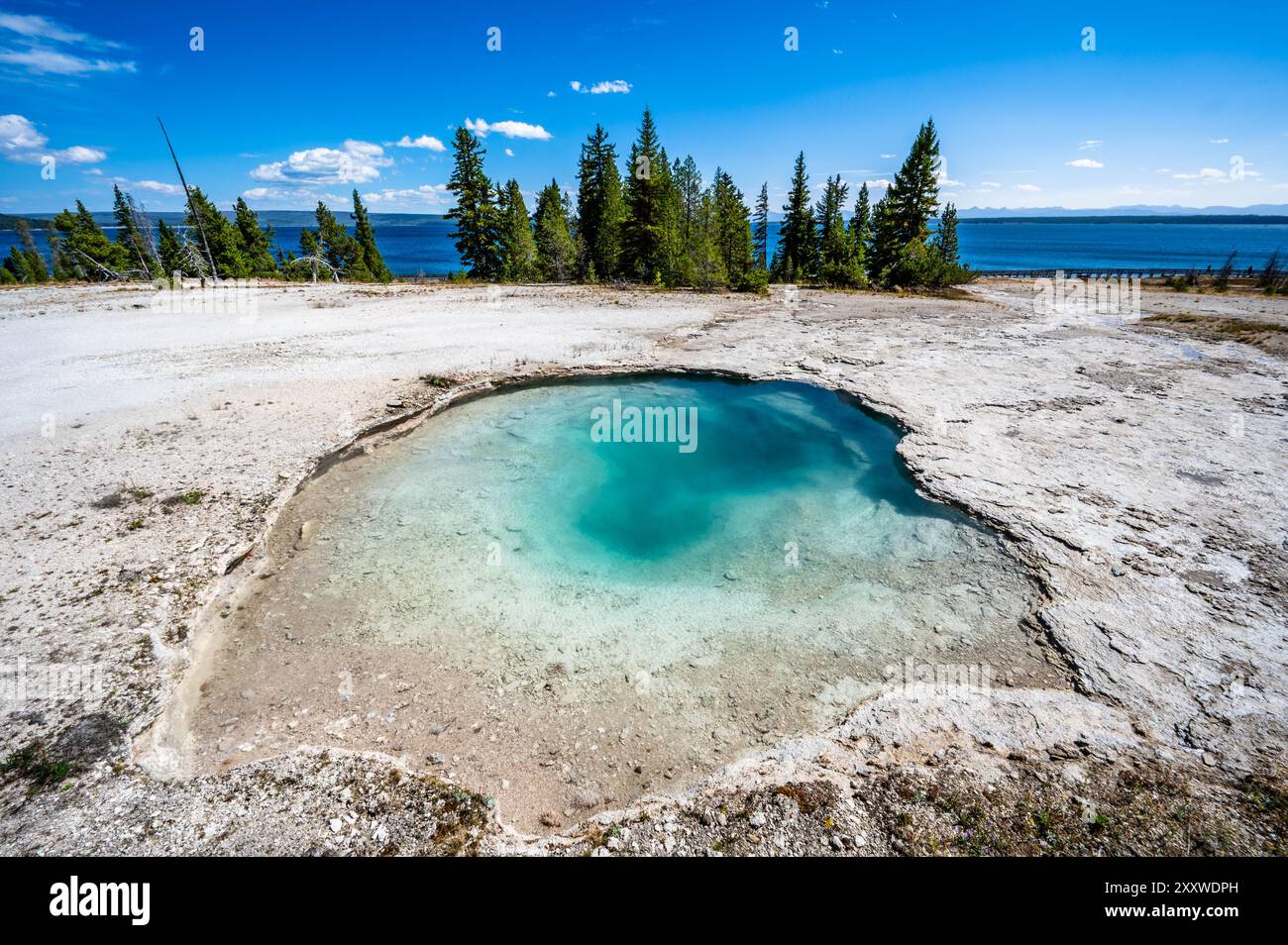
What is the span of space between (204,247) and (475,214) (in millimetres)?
24365

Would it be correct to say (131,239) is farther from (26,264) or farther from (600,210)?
(600,210)

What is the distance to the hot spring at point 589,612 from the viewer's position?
5289 millimetres

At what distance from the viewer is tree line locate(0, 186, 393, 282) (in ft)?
146

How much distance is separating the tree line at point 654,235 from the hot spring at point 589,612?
27.9 m

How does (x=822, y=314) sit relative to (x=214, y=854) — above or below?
above

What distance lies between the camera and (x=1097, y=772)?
14.6ft

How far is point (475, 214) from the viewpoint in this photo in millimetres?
40875

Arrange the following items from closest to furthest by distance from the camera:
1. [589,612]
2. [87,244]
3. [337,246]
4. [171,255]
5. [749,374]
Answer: [589,612], [749,374], [87,244], [171,255], [337,246]

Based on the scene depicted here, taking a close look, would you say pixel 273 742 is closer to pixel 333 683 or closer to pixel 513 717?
pixel 333 683

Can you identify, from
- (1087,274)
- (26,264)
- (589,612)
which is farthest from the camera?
(26,264)

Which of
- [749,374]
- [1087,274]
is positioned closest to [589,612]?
[749,374]

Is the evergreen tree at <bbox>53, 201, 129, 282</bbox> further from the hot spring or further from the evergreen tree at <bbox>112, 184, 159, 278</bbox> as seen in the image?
the hot spring

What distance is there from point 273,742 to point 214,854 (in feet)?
4.74
